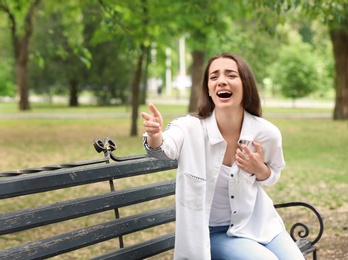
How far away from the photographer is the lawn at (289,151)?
27.1 ft

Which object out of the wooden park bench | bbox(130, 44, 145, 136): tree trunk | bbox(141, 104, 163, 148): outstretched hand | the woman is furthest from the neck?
bbox(130, 44, 145, 136): tree trunk

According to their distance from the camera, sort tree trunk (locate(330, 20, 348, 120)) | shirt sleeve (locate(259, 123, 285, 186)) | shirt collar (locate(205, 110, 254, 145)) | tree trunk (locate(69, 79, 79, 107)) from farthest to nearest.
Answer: tree trunk (locate(69, 79, 79, 107))
tree trunk (locate(330, 20, 348, 120))
shirt sleeve (locate(259, 123, 285, 186))
shirt collar (locate(205, 110, 254, 145))

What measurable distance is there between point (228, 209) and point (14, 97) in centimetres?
4891

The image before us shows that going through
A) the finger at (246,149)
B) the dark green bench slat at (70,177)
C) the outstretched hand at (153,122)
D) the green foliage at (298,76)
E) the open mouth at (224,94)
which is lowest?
the green foliage at (298,76)

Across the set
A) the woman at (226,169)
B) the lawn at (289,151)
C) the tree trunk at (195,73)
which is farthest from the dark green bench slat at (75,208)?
the tree trunk at (195,73)

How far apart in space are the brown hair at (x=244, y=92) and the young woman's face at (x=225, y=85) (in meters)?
0.03

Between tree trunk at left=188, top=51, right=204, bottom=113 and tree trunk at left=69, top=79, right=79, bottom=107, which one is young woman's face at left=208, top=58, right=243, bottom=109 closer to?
tree trunk at left=188, top=51, right=204, bottom=113

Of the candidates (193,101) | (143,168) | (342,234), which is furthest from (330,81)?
(143,168)

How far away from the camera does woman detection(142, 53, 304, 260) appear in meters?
2.91

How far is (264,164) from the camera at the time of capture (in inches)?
120

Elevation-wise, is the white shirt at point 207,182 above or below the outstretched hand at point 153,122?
below

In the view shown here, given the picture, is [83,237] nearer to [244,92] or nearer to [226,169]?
[226,169]

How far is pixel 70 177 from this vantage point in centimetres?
306

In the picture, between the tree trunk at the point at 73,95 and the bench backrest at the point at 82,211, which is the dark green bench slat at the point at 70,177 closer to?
the bench backrest at the point at 82,211
